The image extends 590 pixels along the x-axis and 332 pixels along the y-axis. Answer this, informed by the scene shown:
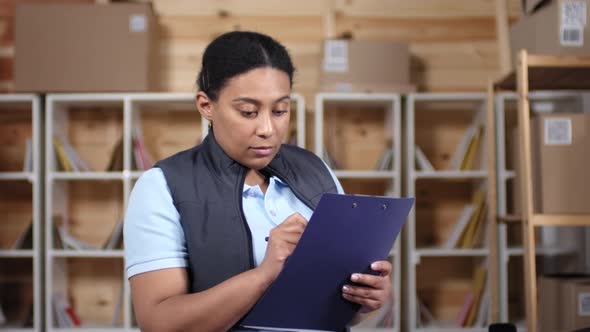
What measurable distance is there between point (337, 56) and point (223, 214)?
2.00 metres

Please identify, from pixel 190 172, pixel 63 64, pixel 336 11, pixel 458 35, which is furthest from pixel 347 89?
pixel 190 172

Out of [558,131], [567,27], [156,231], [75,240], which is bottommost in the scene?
[75,240]

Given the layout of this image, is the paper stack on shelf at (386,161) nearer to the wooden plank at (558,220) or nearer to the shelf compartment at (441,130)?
the shelf compartment at (441,130)

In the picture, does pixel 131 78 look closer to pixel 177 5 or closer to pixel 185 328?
pixel 177 5

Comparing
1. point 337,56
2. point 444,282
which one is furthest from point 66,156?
point 444,282

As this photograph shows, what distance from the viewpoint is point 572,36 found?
6.91 feet

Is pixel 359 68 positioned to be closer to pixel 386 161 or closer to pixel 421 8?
pixel 386 161

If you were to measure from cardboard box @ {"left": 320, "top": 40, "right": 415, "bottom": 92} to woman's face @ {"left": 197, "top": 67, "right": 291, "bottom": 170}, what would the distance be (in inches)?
72.8

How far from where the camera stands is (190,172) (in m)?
1.15

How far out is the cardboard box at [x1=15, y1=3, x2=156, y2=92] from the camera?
2916mm

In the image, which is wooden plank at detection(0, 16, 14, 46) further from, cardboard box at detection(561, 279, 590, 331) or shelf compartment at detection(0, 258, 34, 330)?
cardboard box at detection(561, 279, 590, 331)

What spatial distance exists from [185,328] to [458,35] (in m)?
2.70

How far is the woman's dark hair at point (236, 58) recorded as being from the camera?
1.14 meters

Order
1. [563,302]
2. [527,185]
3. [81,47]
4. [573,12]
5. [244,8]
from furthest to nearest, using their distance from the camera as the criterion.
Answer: [244,8], [81,47], [563,302], [573,12], [527,185]
